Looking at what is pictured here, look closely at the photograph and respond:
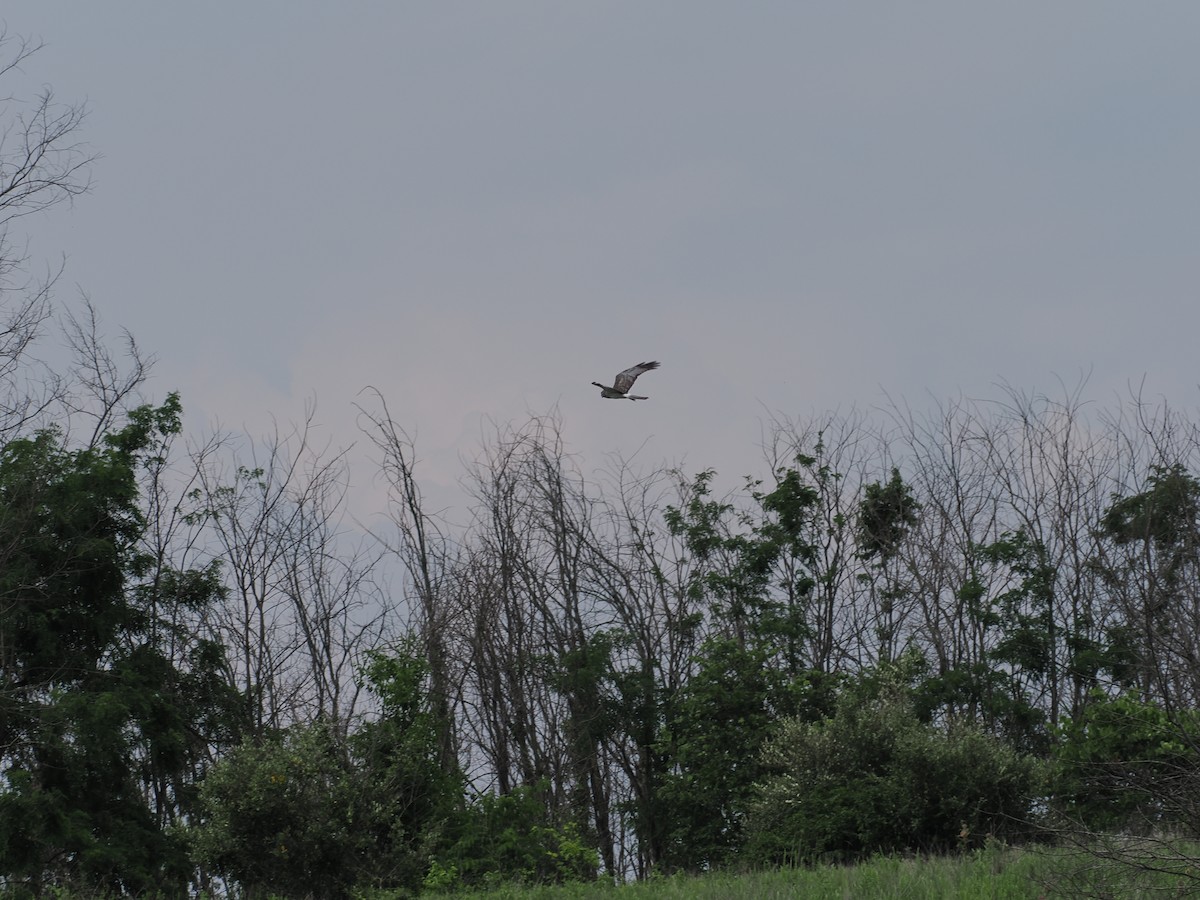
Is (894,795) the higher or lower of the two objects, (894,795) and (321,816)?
the lower

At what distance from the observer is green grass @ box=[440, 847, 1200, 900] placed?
7.82 m

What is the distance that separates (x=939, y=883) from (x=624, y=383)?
5.94 metres

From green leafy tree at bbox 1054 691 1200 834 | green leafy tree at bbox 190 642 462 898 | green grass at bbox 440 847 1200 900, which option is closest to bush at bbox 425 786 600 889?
green leafy tree at bbox 190 642 462 898

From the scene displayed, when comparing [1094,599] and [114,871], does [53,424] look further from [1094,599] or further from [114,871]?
[1094,599]


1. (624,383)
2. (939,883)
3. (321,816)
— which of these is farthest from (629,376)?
(321,816)

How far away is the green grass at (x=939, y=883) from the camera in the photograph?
7.82 metres

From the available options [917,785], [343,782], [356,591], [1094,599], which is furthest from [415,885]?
[1094,599]

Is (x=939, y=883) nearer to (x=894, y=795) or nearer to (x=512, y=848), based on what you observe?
(x=894, y=795)

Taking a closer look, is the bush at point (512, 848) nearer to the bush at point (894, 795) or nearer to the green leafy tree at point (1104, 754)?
the bush at point (894, 795)

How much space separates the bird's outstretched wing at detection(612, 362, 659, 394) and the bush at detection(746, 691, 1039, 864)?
19.4 feet

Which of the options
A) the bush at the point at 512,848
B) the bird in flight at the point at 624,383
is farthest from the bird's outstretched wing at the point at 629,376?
the bush at the point at 512,848

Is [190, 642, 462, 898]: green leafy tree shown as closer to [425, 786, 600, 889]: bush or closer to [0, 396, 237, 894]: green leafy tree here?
[425, 786, 600, 889]: bush

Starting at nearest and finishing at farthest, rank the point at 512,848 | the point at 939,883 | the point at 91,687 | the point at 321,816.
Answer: the point at 939,883
the point at 321,816
the point at 512,848
the point at 91,687

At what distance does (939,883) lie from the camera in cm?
885
